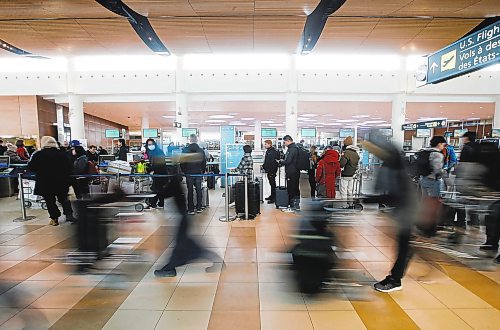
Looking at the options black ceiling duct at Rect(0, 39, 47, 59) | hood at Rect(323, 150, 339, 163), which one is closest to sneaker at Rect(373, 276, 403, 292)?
hood at Rect(323, 150, 339, 163)

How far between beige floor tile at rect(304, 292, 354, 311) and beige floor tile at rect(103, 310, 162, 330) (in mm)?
1384

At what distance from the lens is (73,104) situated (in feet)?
52.1

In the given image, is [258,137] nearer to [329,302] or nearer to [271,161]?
[271,161]

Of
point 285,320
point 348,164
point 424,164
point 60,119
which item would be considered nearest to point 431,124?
point 348,164

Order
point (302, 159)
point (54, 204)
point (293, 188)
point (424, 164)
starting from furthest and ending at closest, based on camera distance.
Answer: point (302, 159)
point (293, 188)
point (54, 204)
point (424, 164)

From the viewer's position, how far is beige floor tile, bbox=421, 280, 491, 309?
9.18ft

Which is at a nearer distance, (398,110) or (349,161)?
(349,161)

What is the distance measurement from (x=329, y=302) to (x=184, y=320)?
4.43ft

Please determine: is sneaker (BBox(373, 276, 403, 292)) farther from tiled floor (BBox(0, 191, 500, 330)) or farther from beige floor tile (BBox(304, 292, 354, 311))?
beige floor tile (BBox(304, 292, 354, 311))

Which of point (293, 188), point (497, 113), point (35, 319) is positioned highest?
point (497, 113)

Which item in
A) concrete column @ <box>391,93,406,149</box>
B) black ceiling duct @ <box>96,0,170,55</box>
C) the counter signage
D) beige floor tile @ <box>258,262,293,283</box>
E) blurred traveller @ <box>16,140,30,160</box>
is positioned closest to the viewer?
beige floor tile @ <box>258,262,293,283</box>

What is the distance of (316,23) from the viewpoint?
4.90 metres

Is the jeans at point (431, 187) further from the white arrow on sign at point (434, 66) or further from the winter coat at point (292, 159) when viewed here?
the winter coat at point (292, 159)

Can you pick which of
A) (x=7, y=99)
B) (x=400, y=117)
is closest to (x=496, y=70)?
(x=400, y=117)
